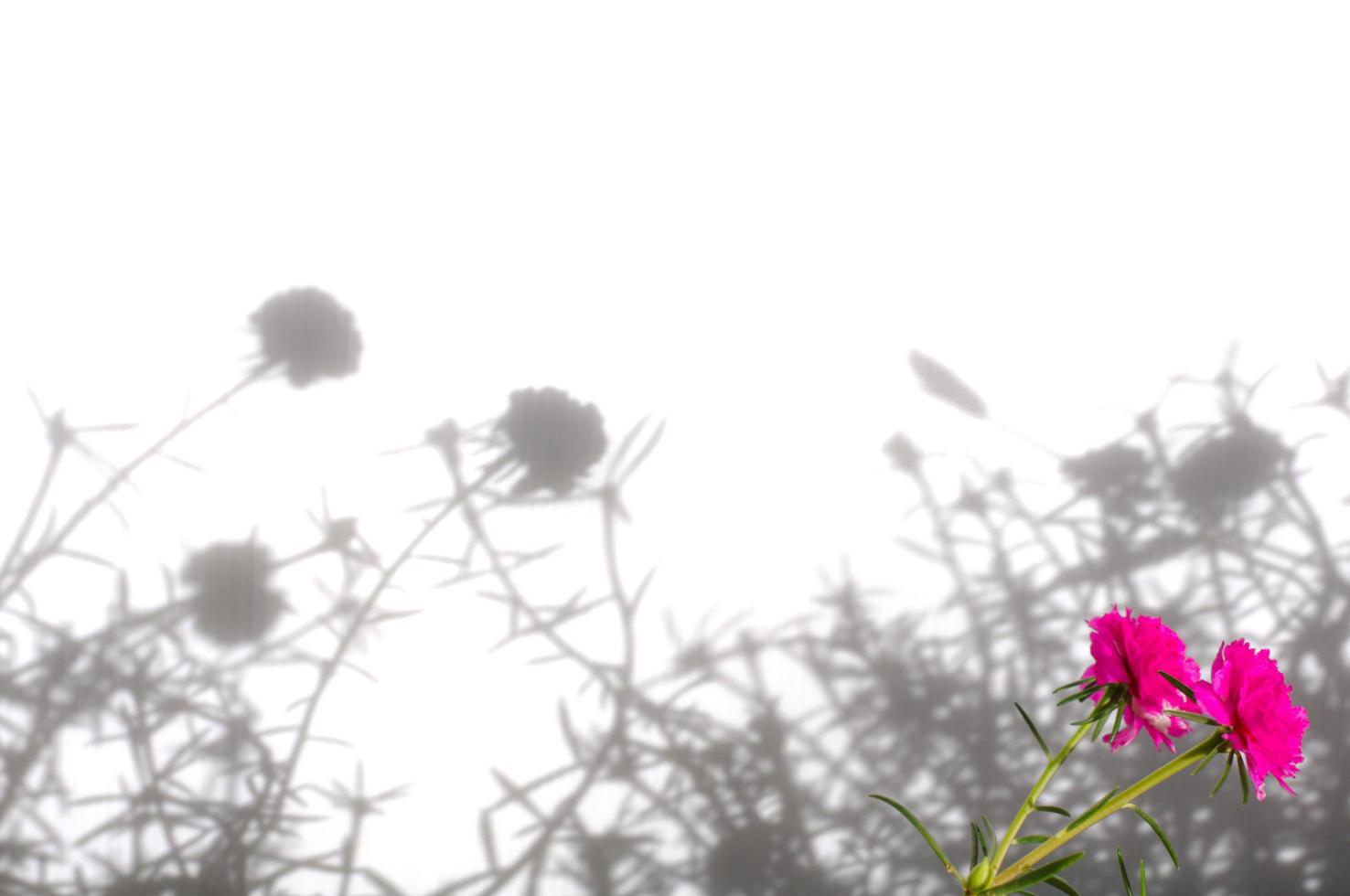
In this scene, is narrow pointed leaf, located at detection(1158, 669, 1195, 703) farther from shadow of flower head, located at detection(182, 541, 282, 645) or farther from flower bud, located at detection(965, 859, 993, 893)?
shadow of flower head, located at detection(182, 541, 282, 645)

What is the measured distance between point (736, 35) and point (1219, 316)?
604mm

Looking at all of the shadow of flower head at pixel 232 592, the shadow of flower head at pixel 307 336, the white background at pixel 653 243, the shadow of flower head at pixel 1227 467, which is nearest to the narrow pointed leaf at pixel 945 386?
the white background at pixel 653 243

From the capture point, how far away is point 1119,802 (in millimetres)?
425

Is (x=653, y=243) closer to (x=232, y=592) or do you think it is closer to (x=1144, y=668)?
(x=232, y=592)

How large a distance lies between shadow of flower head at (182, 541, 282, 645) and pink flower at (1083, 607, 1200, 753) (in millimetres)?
717

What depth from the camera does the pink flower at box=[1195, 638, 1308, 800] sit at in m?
0.39

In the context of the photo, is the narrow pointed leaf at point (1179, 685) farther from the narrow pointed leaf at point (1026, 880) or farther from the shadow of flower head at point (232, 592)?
the shadow of flower head at point (232, 592)

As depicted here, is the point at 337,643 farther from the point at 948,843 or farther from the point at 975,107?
the point at 975,107

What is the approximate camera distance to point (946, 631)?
101 cm

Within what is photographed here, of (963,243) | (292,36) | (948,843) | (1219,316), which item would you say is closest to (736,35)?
(963,243)

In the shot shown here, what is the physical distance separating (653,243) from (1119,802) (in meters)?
0.67

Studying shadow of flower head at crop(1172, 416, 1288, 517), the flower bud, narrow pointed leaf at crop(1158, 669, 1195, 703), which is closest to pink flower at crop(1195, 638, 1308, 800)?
narrow pointed leaf at crop(1158, 669, 1195, 703)

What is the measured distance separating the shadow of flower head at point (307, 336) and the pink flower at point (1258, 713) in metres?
0.74

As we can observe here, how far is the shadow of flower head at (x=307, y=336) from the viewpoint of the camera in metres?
0.88
